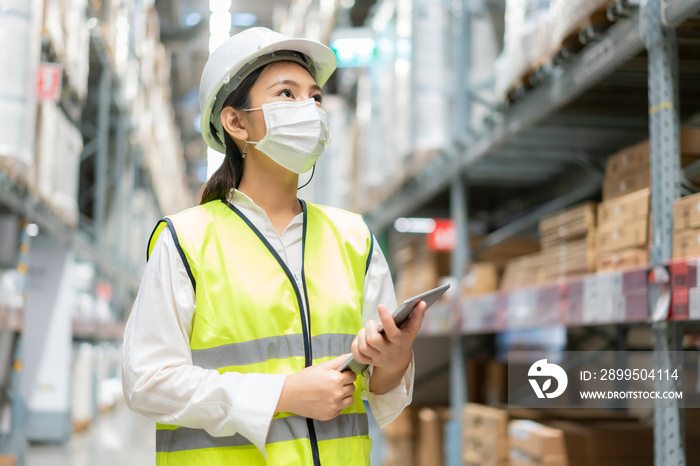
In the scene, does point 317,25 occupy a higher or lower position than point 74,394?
higher

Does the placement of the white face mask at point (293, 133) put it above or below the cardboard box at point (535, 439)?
above

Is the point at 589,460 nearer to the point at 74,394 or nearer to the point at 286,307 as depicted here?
the point at 286,307

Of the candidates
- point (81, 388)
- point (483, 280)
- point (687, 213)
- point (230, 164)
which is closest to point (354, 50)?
point (483, 280)

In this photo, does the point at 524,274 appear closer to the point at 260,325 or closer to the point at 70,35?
the point at 260,325

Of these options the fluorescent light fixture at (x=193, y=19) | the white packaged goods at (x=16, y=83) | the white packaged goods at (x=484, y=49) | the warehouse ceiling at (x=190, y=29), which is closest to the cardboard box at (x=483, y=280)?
the white packaged goods at (x=484, y=49)

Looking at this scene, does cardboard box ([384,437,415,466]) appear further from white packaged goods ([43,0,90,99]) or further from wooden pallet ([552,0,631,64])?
white packaged goods ([43,0,90,99])

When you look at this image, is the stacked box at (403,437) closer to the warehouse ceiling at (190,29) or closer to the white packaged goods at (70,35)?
the white packaged goods at (70,35)

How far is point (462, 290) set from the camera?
5250 mm

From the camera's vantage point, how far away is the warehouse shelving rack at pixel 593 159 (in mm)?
2758

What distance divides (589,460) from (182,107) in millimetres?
24257

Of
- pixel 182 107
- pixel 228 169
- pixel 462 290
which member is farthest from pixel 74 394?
pixel 182 107

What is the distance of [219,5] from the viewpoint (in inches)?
728

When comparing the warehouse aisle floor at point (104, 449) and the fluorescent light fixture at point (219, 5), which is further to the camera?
the fluorescent light fixture at point (219, 5)

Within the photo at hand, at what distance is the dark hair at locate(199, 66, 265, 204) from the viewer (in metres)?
1.93
